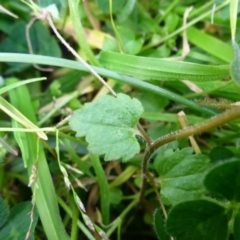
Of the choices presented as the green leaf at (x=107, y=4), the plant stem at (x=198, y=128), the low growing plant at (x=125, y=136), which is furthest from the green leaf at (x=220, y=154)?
the green leaf at (x=107, y=4)

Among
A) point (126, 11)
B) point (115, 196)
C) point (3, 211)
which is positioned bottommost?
point (115, 196)

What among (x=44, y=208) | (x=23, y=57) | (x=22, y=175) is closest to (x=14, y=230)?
(x=44, y=208)

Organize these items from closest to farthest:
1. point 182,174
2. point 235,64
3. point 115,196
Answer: point 235,64 < point 182,174 < point 115,196

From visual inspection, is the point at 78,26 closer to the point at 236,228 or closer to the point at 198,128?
the point at 198,128

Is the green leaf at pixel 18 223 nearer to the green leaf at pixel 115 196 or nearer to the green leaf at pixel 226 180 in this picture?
the green leaf at pixel 115 196

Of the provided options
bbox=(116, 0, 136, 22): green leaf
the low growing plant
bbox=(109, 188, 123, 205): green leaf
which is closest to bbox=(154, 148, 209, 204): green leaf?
the low growing plant

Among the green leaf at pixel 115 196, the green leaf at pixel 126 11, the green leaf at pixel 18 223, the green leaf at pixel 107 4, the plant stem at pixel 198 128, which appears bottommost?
the green leaf at pixel 115 196

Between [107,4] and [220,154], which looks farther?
[107,4]

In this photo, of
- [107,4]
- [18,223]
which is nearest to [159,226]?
[18,223]
